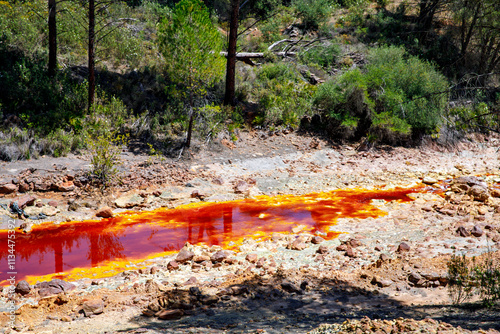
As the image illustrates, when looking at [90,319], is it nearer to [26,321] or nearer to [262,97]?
[26,321]

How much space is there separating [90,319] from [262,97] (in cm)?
1263

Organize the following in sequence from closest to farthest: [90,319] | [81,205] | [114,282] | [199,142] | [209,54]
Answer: [90,319] → [114,282] → [81,205] → [209,54] → [199,142]

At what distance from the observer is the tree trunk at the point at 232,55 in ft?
49.0

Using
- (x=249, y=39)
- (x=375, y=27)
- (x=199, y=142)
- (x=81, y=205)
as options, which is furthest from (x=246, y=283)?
(x=375, y=27)

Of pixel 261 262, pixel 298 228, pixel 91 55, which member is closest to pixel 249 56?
pixel 91 55

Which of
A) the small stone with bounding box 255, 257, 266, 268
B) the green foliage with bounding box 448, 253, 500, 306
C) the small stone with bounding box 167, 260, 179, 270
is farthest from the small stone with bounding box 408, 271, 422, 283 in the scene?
the small stone with bounding box 167, 260, 179, 270

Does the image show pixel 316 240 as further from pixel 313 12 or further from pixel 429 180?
pixel 313 12

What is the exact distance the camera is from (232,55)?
1548 cm

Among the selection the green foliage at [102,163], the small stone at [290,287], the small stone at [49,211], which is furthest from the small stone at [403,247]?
the small stone at [49,211]

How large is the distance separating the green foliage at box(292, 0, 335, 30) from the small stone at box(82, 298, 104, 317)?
21777mm

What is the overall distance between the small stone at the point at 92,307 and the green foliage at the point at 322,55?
17226mm

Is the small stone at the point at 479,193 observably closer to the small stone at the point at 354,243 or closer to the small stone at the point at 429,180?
the small stone at the point at 429,180

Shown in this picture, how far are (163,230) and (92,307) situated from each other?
150 inches

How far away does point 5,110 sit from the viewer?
43.3ft
